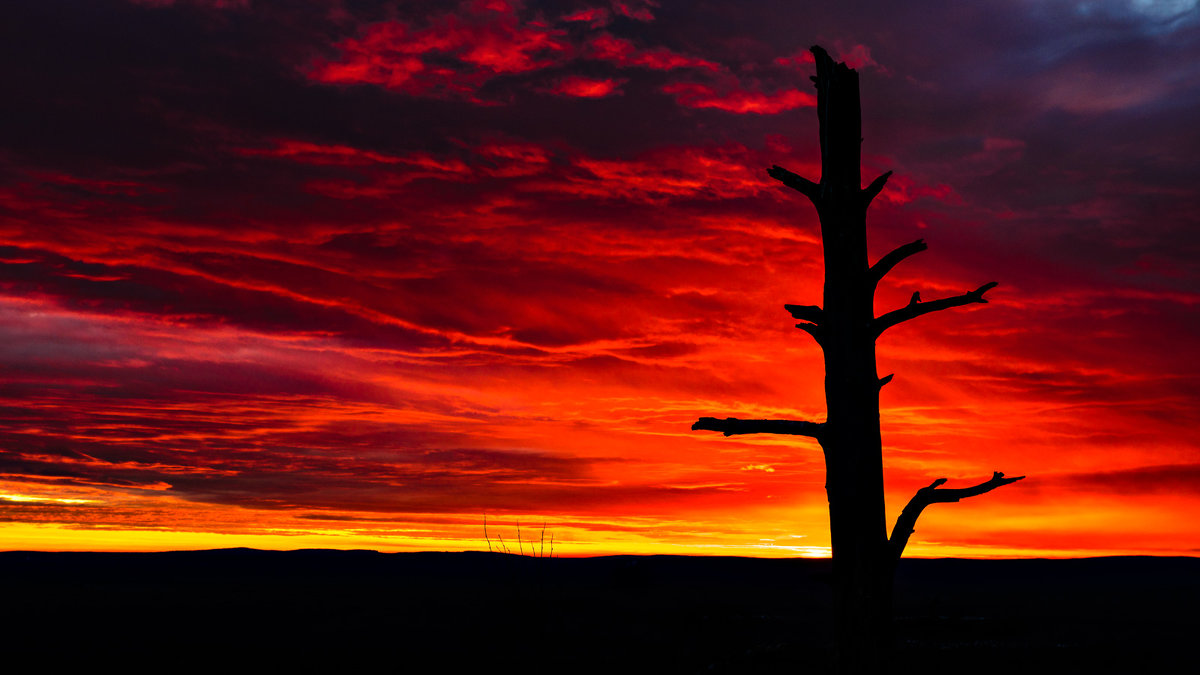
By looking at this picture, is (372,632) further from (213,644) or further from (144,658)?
(144,658)

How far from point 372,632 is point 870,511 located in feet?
81.2

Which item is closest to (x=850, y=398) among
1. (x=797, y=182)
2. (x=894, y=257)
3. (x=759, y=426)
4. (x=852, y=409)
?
(x=852, y=409)

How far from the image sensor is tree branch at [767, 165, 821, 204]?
933 cm

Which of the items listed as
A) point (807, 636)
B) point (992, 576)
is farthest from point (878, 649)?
point (992, 576)

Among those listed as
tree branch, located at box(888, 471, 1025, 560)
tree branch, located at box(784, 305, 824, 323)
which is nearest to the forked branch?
tree branch, located at box(784, 305, 824, 323)

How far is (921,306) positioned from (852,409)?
1165mm

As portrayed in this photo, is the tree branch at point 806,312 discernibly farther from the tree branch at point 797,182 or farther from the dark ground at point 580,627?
the dark ground at point 580,627

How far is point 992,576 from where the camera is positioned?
2726 inches

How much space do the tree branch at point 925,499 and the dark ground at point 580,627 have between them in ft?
2.39

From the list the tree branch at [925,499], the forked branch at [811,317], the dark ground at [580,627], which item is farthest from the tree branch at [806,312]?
the dark ground at [580,627]

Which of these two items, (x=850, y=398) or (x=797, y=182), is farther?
(x=797, y=182)

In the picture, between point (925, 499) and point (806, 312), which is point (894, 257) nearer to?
point (806, 312)

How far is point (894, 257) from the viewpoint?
903 centimetres

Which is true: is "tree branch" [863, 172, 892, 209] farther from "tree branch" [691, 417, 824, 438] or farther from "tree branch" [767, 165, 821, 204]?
"tree branch" [691, 417, 824, 438]
